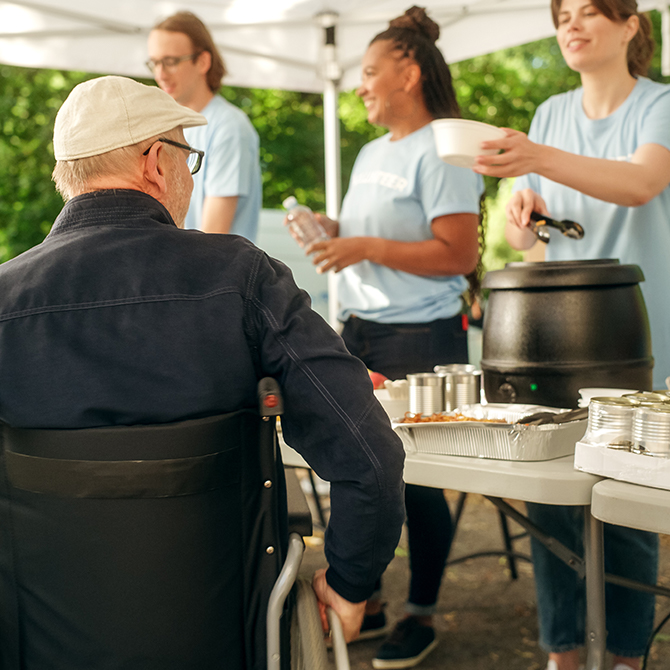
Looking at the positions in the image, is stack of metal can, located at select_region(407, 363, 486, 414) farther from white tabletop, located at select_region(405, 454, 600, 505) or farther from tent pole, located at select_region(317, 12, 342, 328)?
tent pole, located at select_region(317, 12, 342, 328)

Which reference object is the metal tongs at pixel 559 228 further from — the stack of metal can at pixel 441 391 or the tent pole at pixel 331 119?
the tent pole at pixel 331 119

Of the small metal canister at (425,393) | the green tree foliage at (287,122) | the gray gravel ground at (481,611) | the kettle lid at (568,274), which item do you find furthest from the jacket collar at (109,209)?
the green tree foliage at (287,122)

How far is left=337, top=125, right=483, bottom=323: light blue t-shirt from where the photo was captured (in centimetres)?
221

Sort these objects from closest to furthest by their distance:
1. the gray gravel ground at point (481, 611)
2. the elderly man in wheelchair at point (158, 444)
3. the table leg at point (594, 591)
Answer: the elderly man in wheelchair at point (158, 444), the table leg at point (594, 591), the gray gravel ground at point (481, 611)

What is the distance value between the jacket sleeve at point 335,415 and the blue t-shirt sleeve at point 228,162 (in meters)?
1.56

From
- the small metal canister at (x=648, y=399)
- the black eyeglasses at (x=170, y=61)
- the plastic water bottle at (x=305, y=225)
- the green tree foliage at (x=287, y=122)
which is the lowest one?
the small metal canister at (x=648, y=399)

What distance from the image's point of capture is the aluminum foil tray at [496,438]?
4.34 feet

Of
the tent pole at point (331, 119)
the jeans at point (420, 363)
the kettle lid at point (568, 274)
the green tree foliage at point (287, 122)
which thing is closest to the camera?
the kettle lid at point (568, 274)

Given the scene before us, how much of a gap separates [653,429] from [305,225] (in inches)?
58.1

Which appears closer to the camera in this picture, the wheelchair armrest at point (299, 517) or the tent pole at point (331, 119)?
the wheelchair armrest at point (299, 517)

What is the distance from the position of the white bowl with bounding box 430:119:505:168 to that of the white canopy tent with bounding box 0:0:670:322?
1.74m

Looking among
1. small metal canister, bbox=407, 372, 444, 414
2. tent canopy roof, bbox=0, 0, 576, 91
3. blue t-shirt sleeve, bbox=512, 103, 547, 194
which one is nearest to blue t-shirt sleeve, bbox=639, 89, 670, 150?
blue t-shirt sleeve, bbox=512, 103, 547, 194

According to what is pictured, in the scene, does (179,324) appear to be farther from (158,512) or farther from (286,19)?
(286,19)

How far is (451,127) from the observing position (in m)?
1.73
